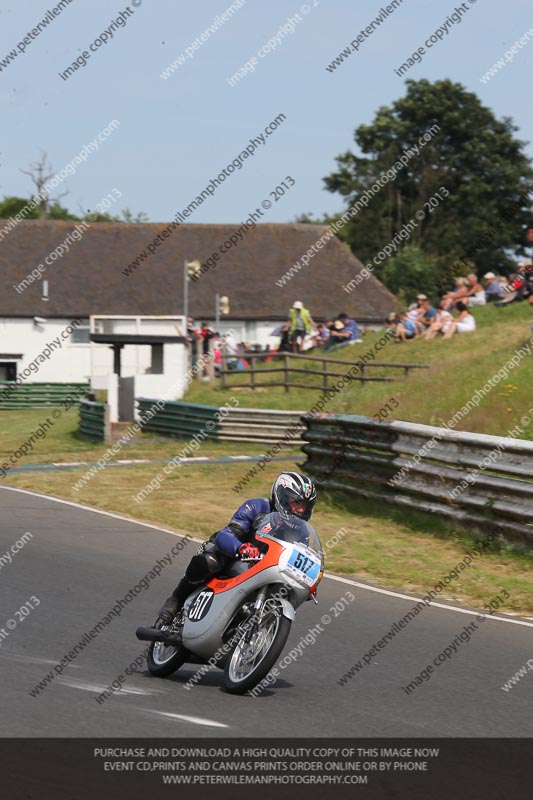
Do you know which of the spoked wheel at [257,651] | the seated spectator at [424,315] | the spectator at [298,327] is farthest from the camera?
the spectator at [298,327]

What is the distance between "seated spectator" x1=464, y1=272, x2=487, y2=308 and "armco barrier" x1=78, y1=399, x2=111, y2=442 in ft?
29.7

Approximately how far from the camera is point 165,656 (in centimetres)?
812

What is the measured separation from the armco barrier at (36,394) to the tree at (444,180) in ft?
85.2

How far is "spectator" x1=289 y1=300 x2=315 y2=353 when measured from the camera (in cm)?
3484

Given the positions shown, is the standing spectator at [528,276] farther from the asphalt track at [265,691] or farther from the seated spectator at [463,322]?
the asphalt track at [265,691]

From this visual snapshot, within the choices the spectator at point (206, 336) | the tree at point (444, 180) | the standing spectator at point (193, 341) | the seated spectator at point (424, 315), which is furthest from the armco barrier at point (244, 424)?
the tree at point (444, 180)

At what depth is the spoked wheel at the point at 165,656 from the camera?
26.1 ft

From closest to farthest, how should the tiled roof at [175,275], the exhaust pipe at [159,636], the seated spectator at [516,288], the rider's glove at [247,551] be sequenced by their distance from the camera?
the rider's glove at [247,551] < the exhaust pipe at [159,636] < the seated spectator at [516,288] < the tiled roof at [175,275]

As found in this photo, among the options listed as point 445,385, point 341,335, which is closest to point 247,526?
point 445,385

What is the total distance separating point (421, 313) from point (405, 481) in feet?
52.8

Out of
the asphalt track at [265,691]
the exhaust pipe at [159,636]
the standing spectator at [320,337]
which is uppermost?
the standing spectator at [320,337]

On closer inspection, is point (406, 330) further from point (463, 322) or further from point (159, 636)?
point (159, 636)

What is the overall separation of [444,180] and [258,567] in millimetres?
62410
